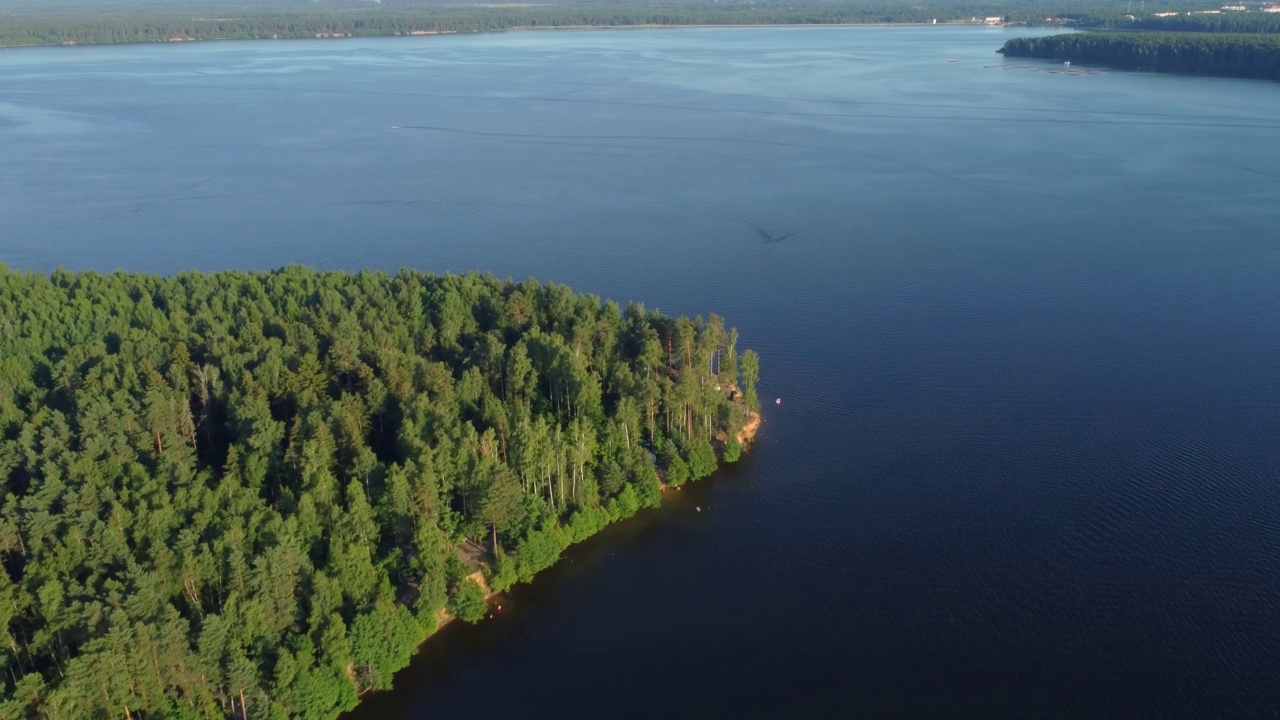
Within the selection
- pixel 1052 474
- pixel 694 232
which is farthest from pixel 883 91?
pixel 1052 474

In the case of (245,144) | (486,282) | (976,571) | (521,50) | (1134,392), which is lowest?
(976,571)

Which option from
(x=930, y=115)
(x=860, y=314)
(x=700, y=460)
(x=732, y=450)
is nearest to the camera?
(x=700, y=460)

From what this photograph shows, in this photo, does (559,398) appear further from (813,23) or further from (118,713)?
(813,23)

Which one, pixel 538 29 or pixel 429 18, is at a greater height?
pixel 429 18

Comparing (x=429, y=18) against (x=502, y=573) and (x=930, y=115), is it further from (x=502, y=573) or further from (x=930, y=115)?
(x=502, y=573)

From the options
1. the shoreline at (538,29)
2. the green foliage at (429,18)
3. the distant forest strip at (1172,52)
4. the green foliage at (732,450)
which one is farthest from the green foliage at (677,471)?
the shoreline at (538,29)

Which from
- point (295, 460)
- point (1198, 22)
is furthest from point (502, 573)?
point (1198, 22)
